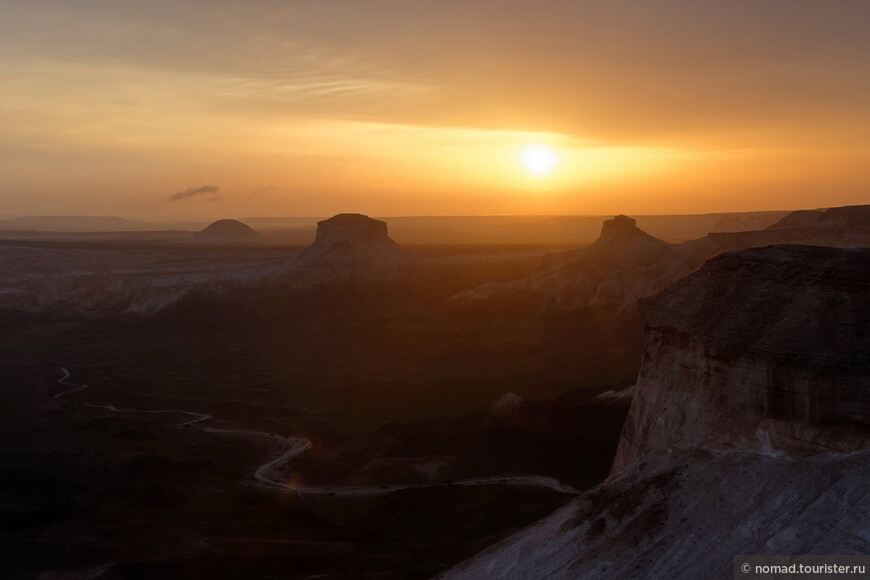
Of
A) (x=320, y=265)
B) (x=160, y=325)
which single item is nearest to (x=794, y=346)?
(x=160, y=325)

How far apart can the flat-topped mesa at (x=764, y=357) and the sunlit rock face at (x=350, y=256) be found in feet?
313

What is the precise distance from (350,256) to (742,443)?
343ft

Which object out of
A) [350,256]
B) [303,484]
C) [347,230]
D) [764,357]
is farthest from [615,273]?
[764,357]

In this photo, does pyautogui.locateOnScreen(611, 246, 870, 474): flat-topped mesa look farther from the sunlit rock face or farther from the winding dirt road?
the sunlit rock face

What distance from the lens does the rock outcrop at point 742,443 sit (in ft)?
54.1

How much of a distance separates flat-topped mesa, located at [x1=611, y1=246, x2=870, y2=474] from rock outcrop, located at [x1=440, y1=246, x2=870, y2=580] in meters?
0.04

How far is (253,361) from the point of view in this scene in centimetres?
8244

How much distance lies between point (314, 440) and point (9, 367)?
43.1 m

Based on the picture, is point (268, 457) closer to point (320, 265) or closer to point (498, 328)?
point (498, 328)

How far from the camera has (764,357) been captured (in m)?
19.8

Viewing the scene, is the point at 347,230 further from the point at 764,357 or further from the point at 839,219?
the point at 764,357

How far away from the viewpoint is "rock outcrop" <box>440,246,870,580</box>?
54.1 ft

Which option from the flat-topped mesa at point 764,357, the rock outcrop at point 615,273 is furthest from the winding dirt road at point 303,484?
the rock outcrop at point 615,273

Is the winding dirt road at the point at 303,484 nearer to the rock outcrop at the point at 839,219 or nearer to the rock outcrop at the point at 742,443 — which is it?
the rock outcrop at the point at 742,443
